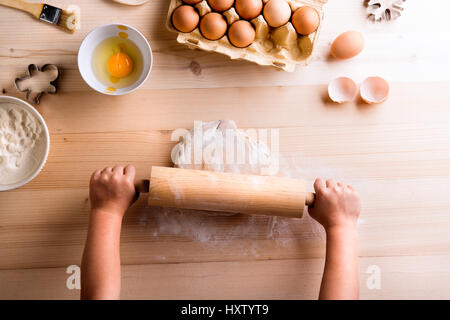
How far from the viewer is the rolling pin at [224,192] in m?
0.69

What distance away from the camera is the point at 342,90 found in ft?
2.69

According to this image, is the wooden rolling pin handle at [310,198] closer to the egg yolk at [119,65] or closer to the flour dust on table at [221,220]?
the flour dust on table at [221,220]

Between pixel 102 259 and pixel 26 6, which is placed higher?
pixel 26 6

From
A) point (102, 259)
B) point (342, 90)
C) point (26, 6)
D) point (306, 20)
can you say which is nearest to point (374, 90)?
point (342, 90)

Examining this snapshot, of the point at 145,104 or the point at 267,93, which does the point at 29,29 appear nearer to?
the point at 145,104

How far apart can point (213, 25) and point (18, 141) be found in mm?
479

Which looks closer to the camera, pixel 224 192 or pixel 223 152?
pixel 224 192

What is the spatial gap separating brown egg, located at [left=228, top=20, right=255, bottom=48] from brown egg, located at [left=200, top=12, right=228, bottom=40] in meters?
0.02

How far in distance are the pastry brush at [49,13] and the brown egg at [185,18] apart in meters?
0.24

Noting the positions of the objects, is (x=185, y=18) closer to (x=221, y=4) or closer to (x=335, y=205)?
(x=221, y=4)

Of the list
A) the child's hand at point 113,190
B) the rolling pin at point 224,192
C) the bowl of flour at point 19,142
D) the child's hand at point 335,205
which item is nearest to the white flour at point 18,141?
the bowl of flour at point 19,142

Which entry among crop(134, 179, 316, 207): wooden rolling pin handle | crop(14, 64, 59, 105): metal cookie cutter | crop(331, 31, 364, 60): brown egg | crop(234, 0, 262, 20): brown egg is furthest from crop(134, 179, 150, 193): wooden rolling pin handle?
crop(331, 31, 364, 60): brown egg

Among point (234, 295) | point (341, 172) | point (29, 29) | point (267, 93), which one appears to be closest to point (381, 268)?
point (341, 172)
